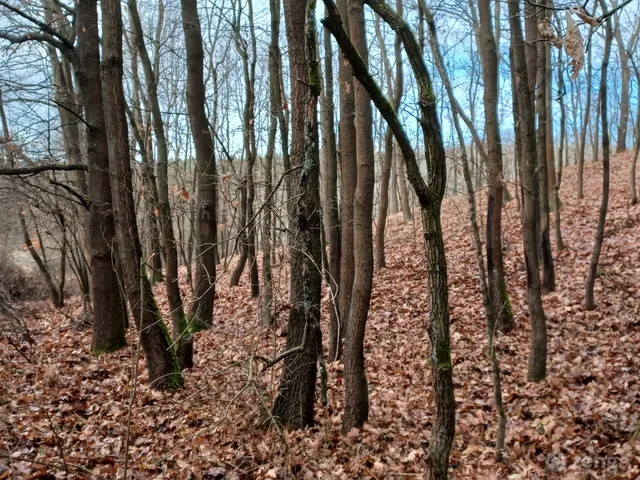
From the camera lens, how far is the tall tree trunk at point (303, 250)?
4.77 metres

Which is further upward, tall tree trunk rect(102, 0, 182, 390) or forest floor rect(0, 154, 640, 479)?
tall tree trunk rect(102, 0, 182, 390)

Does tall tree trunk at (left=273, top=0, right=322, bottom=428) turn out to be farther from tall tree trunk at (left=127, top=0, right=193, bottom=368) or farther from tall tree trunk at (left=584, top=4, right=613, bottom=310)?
tall tree trunk at (left=584, top=4, right=613, bottom=310)

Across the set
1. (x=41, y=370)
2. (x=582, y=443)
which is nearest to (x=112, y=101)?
(x=41, y=370)

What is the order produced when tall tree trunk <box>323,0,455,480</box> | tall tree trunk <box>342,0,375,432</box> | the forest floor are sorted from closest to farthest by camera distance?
1. tall tree trunk <box>323,0,455,480</box>
2. the forest floor
3. tall tree trunk <box>342,0,375,432</box>

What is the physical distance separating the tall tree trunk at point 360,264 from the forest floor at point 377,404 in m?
0.36

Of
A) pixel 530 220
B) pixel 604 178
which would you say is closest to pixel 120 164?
pixel 530 220

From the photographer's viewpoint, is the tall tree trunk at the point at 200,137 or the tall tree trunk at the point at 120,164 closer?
the tall tree trunk at the point at 120,164

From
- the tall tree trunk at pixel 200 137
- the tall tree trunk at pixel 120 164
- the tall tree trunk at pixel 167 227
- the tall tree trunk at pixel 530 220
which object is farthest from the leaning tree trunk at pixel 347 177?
the tall tree trunk at pixel 200 137

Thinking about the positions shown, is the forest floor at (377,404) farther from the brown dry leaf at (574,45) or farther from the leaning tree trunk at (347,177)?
the brown dry leaf at (574,45)

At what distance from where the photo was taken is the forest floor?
473cm

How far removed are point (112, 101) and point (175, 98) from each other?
19.5 meters

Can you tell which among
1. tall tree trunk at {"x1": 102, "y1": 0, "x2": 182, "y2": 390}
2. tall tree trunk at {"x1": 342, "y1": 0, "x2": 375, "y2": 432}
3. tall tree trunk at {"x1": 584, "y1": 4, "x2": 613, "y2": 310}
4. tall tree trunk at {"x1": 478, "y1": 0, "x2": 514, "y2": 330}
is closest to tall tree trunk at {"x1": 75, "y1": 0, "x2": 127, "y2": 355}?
tall tree trunk at {"x1": 102, "y1": 0, "x2": 182, "y2": 390}

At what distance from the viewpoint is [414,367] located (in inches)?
309

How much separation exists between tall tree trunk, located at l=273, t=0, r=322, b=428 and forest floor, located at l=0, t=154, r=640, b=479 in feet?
0.90
